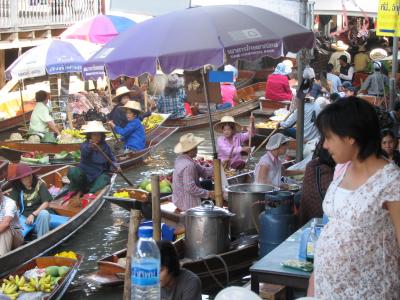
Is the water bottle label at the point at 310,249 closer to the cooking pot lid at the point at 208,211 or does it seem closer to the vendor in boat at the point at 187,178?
the cooking pot lid at the point at 208,211

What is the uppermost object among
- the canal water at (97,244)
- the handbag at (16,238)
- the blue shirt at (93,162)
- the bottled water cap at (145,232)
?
the bottled water cap at (145,232)

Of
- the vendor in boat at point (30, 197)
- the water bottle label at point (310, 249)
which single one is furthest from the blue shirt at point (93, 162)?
the water bottle label at point (310, 249)

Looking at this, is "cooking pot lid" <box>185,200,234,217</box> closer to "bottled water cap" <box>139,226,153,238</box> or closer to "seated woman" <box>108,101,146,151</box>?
"bottled water cap" <box>139,226,153,238</box>

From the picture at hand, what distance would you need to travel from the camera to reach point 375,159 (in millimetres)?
3061

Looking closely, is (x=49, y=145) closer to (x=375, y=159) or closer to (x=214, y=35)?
(x=214, y=35)

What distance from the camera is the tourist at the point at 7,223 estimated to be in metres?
7.33

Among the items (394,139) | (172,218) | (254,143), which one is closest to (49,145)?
(254,143)

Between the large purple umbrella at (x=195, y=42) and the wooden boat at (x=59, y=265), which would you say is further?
the wooden boat at (x=59, y=265)

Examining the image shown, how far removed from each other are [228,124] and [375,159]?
7939 millimetres

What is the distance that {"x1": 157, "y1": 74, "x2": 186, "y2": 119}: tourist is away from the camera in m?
18.0

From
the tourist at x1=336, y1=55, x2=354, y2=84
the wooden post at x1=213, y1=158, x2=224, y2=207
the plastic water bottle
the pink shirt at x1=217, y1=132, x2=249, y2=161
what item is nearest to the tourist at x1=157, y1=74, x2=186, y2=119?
the tourist at x1=336, y1=55, x2=354, y2=84

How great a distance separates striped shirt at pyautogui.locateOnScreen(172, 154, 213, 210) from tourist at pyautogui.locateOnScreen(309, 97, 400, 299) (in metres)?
4.88

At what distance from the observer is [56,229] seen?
8.61 meters

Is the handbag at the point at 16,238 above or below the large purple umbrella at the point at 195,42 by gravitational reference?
below
